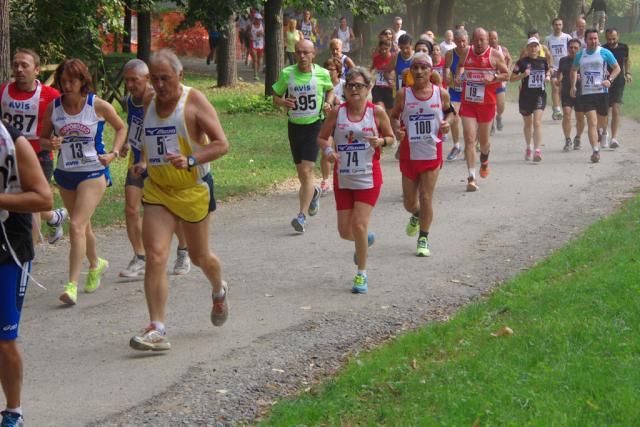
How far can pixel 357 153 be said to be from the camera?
9695mm

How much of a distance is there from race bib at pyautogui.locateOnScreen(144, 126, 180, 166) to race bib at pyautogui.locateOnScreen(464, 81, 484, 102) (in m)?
8.33

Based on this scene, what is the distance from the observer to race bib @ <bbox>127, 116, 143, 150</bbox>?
989 cm

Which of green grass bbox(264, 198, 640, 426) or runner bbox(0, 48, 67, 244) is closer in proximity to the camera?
green grass bbox(264, 198, 640, 426)

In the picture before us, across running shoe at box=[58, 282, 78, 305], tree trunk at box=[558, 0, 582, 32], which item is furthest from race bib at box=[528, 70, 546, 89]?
tree trunk at box=[558, 0, 582, 32]

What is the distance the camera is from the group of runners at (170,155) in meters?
5.81

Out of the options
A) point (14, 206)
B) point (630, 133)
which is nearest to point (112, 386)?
point (14, 206)

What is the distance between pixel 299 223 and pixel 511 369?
586 cm

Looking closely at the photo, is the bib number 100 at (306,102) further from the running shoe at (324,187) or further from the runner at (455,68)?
the runner at (455,68)

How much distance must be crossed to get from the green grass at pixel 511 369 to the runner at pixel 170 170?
1.36 metres

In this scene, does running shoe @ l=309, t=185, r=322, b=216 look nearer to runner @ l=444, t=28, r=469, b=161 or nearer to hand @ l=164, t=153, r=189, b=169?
runner @ l=444, t=28, r=469, b=161

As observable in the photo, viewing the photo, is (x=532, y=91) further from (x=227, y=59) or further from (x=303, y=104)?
(x=227, y=59)

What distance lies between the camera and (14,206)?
5.50 meters

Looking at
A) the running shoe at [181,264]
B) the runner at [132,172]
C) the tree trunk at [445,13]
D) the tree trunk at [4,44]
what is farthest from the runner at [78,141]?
the tree trunk at [445,13]

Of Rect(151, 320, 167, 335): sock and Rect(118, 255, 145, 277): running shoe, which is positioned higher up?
Rect(151, 320, 167, 335): sock
